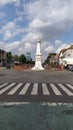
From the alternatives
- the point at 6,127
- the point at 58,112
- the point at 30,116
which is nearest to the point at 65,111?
the point at 58,112

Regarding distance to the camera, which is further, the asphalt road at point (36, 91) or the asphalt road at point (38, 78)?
the asphalt road at point (38, 78)

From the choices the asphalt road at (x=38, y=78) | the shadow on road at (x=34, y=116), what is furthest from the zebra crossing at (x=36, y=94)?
the asphalt road at (x=38, y=78)

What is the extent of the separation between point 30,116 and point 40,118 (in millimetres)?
126

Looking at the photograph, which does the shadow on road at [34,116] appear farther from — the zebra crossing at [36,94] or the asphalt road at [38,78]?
the asphalt road at [38,78]

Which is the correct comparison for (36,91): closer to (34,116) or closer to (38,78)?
(34,116)

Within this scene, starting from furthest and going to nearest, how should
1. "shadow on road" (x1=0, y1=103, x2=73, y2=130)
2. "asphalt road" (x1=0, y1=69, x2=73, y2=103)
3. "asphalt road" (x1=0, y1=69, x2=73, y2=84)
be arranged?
"asphalt road" (x1=0, y1=69, x2=73, y2=84), "asphalt road" (x1=0, y1=69, x2=73, y2=103), "shadow on road" (x1=0, y1=103, x2=73, y2=130)

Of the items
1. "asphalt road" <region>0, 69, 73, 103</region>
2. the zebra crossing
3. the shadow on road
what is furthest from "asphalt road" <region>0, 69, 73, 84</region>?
the shadow on road

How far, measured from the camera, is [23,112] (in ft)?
13.8

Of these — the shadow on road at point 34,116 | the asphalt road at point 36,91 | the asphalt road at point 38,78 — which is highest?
the shadow on road at point 34,116

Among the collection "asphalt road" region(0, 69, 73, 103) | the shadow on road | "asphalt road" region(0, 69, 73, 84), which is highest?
the shadow on road

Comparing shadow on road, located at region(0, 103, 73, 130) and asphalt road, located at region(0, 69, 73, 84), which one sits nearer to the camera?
shadow on road, located at region(0, 103, 73, 130)

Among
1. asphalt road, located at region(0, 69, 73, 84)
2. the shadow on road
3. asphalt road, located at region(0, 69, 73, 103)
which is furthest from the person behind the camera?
asphalt road, located at region(0, 69, 73, 84)

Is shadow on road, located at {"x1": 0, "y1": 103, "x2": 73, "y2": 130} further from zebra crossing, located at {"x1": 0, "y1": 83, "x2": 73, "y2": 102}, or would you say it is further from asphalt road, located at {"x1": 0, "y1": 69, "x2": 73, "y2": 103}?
zebra crossing, located at {"x1": 0, "y1": 83, "x2": 73, "y2": 102}

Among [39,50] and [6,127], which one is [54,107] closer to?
[6,127]
